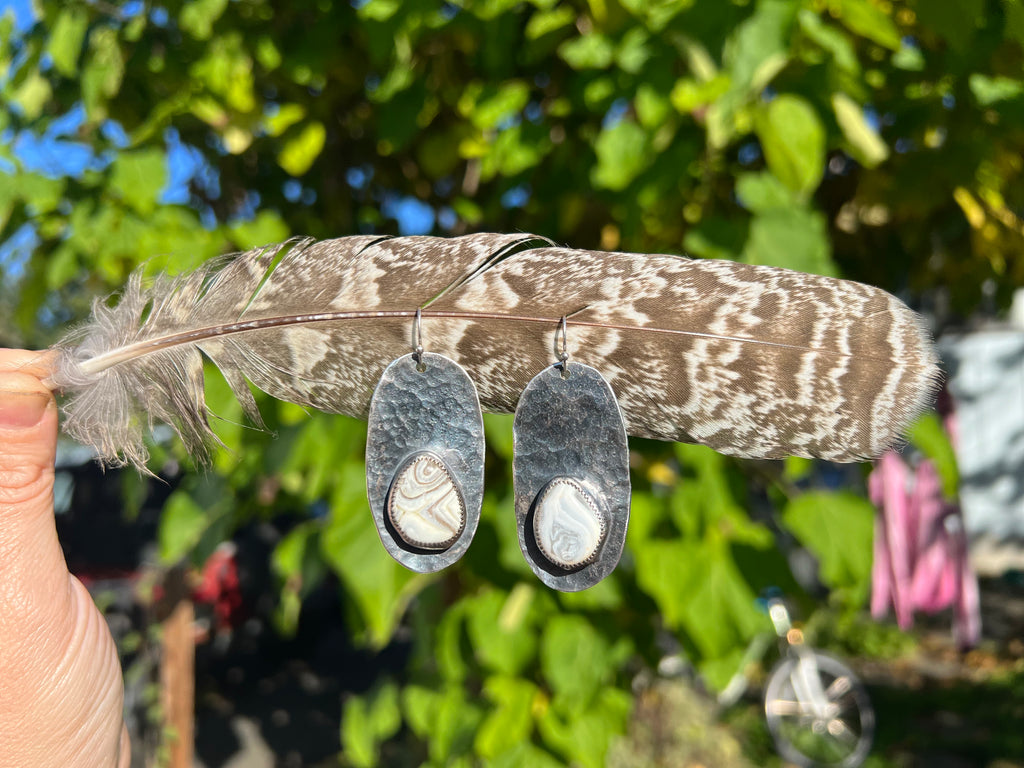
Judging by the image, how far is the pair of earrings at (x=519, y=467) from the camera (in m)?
0.68

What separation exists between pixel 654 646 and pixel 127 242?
1544mm

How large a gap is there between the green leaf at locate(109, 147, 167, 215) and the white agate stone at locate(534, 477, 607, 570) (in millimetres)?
1418

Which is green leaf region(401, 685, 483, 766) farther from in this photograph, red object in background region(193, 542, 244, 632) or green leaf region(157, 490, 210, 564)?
red object in background region(193, 542, 244, 632)

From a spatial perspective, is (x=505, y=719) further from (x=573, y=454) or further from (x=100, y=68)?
(x=100, y=68)

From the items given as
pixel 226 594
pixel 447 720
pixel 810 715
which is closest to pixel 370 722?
pixel 447 720

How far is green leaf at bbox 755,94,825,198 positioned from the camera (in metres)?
1.35

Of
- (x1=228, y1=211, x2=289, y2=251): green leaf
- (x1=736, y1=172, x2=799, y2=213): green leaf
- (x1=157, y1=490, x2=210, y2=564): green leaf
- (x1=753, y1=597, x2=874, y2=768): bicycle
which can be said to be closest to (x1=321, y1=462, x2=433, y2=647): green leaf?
(x1=157, y1=490, x2=210, y2=564): green leaf

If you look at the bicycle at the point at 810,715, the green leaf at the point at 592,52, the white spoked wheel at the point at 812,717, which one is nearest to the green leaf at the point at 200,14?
the green leaf at the point at 592,52

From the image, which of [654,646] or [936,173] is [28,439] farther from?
[936,173]

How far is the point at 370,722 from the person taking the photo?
2.12 metres

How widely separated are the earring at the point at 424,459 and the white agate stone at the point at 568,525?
7 cm

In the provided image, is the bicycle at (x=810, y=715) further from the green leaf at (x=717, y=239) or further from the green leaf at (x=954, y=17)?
the green leaf at (x=954, y=17)

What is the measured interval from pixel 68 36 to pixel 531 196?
1.13 metres

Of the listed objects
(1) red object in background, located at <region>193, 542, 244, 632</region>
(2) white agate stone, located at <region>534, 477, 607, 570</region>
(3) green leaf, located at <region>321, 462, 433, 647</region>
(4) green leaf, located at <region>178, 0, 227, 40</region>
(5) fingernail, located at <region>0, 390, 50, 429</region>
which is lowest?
(1) red object in background, located at <region>193, 542, 244, 632</region>
